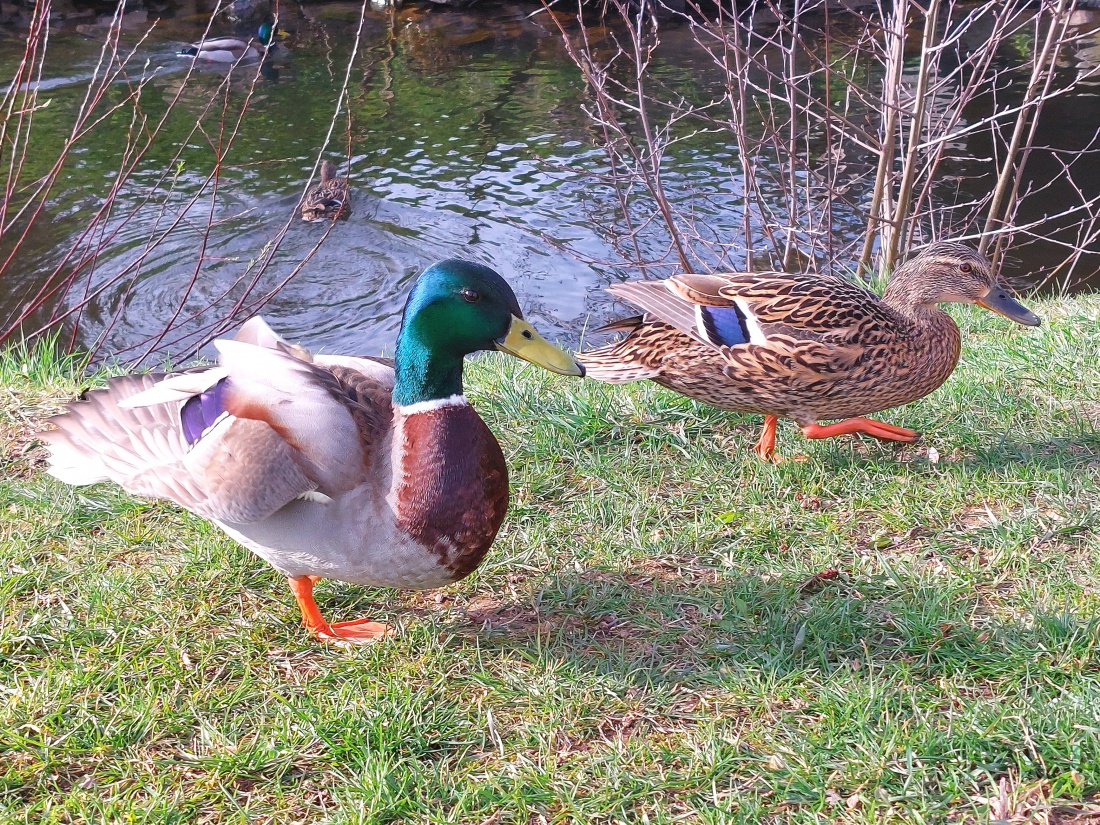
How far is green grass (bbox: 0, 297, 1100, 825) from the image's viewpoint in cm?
214

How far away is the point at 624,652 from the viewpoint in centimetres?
259

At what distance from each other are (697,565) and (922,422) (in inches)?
47.3

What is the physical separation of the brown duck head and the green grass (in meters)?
0.37

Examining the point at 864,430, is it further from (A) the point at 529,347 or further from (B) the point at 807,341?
(A) the point at 529,347

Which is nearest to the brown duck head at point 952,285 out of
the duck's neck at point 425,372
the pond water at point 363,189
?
the duck's neck at point 425,372

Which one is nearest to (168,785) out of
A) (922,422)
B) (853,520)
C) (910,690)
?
(910,690)

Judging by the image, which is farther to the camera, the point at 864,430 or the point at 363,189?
the point at 363,189

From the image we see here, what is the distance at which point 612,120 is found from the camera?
5.71 meters

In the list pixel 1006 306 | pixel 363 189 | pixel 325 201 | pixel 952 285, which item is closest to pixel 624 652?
pixel 952 285

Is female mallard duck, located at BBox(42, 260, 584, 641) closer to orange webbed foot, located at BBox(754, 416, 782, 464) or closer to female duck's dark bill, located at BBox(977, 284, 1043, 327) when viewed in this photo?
orange webbed foot, located at BBox(754, 416, 782, 464)

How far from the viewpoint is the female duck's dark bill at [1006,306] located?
140 inches

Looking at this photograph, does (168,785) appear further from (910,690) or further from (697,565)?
(910,690)

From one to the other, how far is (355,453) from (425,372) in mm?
264

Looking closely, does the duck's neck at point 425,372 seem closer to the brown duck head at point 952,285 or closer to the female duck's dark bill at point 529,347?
the female duck's dark bill at point 529,347
